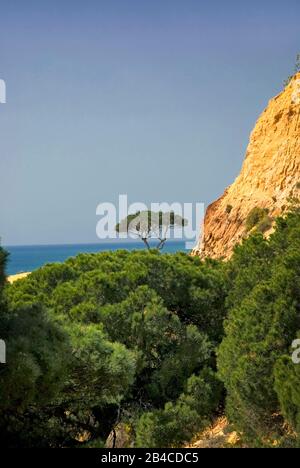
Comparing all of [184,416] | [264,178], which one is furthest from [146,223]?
[184,416]

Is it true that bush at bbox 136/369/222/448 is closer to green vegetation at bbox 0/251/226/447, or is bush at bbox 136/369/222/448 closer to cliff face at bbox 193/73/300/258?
green vegetation at bbox 0/251/226/447

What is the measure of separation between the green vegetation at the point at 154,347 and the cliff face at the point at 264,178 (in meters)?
15.6

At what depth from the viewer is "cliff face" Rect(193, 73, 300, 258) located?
38.0 m

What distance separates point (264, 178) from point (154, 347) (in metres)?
22.8

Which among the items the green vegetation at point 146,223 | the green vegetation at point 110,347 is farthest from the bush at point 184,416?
the green vegetation at point 146,223

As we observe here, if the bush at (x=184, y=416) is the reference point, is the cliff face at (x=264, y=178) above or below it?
above

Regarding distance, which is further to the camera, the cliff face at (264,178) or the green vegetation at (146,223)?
the green vegetation at (146,223)

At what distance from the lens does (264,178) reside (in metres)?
40.2

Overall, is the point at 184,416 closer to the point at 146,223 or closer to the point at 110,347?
the point at 110,347

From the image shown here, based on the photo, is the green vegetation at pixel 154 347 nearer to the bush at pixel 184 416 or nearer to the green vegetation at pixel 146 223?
the bush at pixel 184 416

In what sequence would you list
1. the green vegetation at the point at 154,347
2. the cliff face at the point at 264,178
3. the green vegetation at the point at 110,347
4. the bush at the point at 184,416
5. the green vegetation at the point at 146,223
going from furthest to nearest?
the green vegetation at the point at 146,223
the cliff face at the point at 264,178
the bush at the point at 184,416
the green vegetation at the point at 154,347
the green vegetation at the point at 110,347

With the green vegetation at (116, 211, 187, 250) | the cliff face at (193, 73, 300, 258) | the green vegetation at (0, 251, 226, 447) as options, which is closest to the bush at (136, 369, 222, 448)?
the green vegetation at (0, 251, 226, 447)

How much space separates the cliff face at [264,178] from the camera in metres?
38.0

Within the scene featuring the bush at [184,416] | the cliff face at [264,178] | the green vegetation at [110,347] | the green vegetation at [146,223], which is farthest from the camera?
the green vegetation at [146,223]
